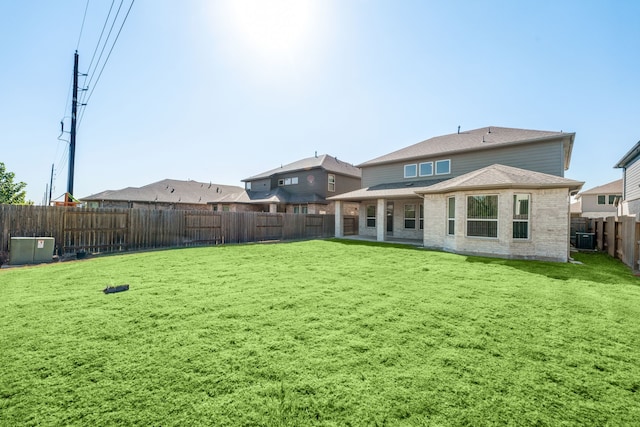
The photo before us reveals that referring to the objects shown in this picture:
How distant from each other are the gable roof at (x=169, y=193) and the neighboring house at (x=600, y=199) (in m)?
44.5

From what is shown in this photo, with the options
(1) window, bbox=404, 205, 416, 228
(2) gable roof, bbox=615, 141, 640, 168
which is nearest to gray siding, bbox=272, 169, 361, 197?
(1) window, bbox=404, 205, 416, 228

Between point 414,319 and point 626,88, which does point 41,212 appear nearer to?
point 414,319

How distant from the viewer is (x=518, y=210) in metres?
10.4

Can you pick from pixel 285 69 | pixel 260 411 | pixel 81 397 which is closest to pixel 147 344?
pixel 81 397

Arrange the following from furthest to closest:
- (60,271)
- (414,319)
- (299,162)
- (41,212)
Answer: (299,162) < (41,212) < (60,271) < (414,319)

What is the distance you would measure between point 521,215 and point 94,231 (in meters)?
17.4

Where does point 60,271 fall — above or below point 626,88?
below

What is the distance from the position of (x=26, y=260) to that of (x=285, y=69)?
11537 millimetres

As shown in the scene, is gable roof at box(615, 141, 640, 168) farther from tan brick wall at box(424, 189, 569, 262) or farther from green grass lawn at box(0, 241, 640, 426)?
green grass lawn at box(0, 241, 640, 426)

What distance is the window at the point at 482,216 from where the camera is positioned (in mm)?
10641

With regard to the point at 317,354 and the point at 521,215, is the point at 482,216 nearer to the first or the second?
the point at 521,215

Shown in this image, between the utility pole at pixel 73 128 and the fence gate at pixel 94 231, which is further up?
the utility pole at pixel 73 128

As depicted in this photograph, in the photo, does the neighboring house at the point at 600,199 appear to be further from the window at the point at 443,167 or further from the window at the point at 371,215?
the window at the point at 371,215

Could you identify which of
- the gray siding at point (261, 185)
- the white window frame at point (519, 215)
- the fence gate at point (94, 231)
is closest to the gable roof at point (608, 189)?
the white window frame at point (519, 215)
